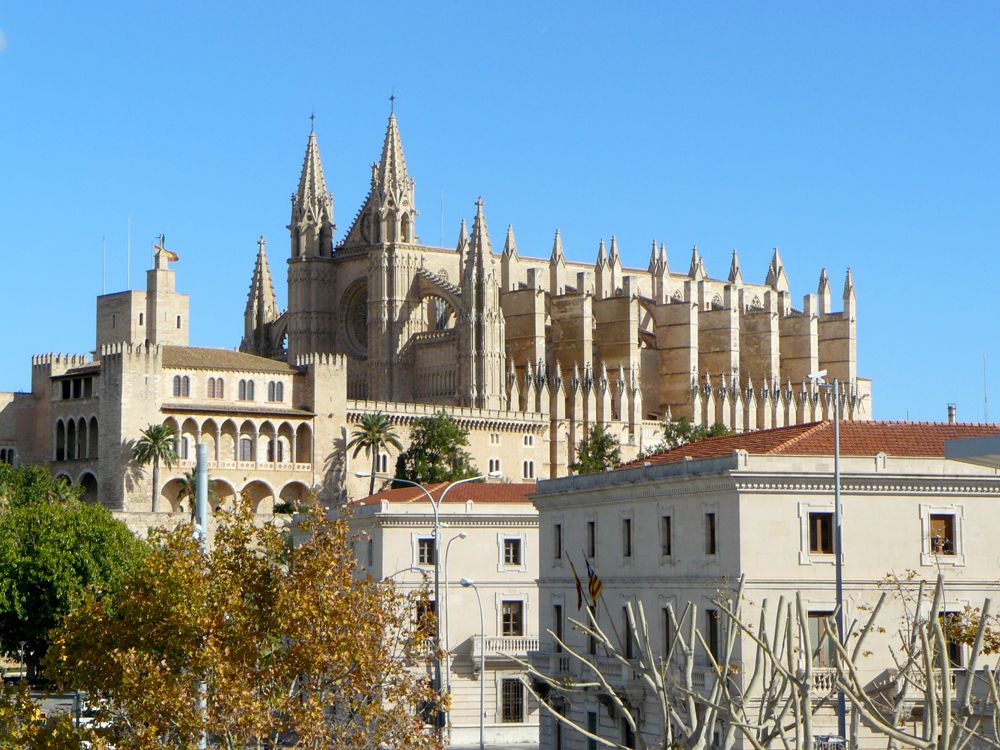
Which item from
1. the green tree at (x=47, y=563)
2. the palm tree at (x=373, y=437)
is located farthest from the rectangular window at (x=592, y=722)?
the palm tree at (x=373, y=437)

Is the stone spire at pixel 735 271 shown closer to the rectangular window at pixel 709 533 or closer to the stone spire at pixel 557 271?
the stone spire at pixel 557 271

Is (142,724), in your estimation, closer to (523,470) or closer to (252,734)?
(252,734)

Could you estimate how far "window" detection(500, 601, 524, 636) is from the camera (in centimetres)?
6719

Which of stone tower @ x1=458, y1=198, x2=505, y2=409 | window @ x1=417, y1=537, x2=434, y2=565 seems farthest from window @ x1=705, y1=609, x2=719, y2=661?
stone tower @ x1=458, y1=198, x2=505, y2=409

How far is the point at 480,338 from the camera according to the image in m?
128

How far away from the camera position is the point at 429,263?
139625mm

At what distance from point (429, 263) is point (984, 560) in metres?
95.2

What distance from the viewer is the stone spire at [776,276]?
164 m

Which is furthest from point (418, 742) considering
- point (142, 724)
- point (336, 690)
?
point (142, 724)

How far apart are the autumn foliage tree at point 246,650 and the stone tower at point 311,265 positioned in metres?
106

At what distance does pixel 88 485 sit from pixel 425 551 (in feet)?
165

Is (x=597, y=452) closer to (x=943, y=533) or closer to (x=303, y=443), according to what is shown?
(x=303, y=443)

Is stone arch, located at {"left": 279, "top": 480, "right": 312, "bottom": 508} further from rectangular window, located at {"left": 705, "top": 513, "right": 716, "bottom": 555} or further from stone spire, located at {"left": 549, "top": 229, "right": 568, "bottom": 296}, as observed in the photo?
rectangular window, located at {"left": 705, "top": 513, "right": 716, "bottom": 555}

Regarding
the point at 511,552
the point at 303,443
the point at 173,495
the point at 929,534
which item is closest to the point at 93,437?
the point at 173,495
